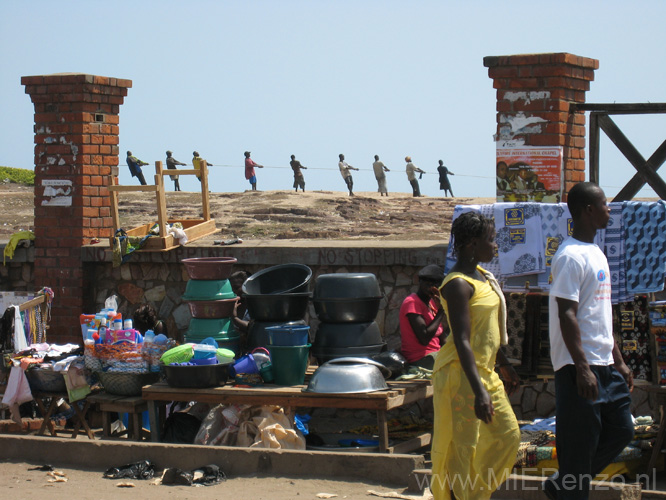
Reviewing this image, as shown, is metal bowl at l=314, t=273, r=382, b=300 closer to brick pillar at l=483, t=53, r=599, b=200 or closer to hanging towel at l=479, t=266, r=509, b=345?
brick pillar at l=483, t=53, r=599, b=200

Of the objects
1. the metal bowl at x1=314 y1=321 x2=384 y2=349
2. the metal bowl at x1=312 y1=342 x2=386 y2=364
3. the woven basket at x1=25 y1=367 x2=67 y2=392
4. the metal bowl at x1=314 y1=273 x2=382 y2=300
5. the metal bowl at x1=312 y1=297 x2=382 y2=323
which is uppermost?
the metal bowl at x1=314 y1=273 x2=382 y2=300

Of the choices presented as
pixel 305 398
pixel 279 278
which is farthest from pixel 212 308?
pixel 305 398

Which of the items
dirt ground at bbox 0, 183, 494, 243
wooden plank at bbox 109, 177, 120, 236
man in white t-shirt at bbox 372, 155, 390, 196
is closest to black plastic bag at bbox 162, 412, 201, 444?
wooden plank at bbox 109, 177, 120, 236

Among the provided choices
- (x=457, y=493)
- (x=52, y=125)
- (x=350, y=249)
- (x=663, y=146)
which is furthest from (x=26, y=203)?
(x=457, y=493)

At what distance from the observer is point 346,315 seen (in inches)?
292

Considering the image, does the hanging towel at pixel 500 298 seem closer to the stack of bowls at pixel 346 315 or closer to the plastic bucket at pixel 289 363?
the plastic bucket at pixel 289 363

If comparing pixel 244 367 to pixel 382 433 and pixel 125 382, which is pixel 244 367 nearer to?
pixel 125 382

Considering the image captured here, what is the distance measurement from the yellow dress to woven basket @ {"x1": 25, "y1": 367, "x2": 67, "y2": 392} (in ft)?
13.9

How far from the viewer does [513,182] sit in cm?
782

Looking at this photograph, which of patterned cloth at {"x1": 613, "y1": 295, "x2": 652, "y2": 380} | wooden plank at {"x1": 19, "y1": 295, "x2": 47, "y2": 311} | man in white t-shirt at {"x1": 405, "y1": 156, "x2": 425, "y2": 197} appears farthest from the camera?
man in white t-shirt at {"x1": 405, "y1": 156, "x2": 425, "y2": 197}

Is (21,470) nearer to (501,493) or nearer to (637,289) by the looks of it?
(501,493)

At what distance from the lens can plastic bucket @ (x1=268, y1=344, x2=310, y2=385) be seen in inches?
275

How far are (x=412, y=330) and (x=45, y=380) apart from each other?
3109mm

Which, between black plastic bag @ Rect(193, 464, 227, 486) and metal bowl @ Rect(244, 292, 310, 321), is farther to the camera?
metal bowl @ Rect(244, 292, 310, 321)
